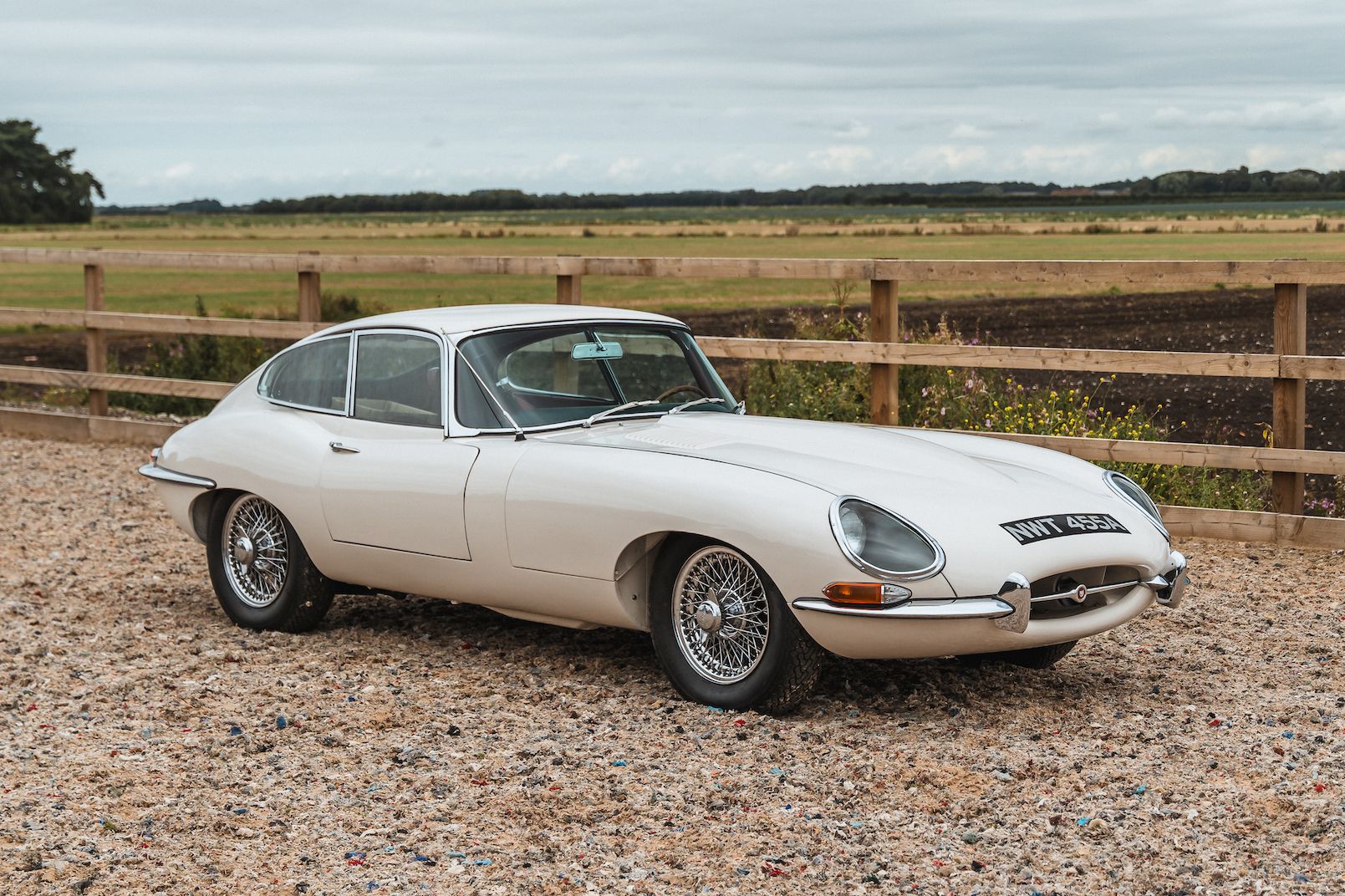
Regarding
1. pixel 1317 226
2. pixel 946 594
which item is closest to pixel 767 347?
pixel 946 594

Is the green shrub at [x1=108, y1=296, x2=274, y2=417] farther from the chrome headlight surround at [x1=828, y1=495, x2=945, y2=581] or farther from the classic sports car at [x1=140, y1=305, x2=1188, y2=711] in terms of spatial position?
the chrome headlight surround at [x1=828, y1=495, x2=945, y2=581]

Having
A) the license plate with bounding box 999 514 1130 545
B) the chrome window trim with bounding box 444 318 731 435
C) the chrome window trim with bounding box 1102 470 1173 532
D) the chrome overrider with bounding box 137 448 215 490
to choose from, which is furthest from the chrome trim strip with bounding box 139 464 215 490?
the chrome window trim with bounding box 1102 470 1173 532

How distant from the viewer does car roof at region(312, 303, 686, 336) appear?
532 centimetres

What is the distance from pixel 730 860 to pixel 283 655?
2702mm

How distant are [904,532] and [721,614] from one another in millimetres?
704

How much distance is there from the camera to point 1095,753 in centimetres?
417

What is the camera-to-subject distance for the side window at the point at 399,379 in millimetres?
5320

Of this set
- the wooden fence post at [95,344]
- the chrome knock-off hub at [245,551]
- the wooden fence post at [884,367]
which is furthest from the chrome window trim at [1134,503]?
the wooden fence post at [95,344]

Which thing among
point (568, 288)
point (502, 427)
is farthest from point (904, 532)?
point (568, 288)

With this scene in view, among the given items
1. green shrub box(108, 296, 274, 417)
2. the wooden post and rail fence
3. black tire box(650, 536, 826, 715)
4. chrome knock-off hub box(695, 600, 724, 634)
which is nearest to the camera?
black tire box(650, 536, 826, 715)

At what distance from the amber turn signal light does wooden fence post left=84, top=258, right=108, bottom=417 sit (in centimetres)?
924

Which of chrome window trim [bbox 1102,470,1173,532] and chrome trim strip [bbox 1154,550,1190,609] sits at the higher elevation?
chrome window trim [bbox 1102,470,1173,532]

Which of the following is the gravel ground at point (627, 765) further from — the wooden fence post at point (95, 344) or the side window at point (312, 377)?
the wooden fence post at point (95, 344)

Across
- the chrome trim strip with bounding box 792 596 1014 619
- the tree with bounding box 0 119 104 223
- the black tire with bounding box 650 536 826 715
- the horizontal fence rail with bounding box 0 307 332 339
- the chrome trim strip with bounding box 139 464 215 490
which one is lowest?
the black tire with bounding box 650 536 826 715
